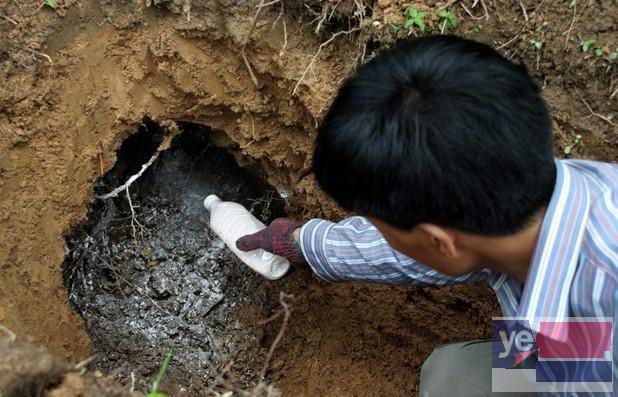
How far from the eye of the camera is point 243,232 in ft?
7.50

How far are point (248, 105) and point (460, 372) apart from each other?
3.99ft

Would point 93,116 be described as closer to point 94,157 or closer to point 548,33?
point 94,157

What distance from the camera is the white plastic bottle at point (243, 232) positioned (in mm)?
2201

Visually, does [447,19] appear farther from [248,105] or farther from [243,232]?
[243,232]

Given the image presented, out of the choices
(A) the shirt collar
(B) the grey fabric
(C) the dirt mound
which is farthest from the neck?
(C) the dirt mound

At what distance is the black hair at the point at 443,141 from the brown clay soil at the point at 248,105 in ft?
2.69

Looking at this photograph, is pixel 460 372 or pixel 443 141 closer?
pixel 443 141

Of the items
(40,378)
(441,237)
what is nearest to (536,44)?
(441,237)

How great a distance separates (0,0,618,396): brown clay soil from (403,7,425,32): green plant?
0.03 m

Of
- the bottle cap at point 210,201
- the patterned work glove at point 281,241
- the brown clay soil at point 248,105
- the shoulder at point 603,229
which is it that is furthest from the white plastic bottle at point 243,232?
the shoulder at point 603,229

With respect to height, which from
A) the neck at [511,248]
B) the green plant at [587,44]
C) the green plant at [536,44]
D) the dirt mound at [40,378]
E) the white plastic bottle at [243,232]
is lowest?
the white plastic bottle at [243,232]

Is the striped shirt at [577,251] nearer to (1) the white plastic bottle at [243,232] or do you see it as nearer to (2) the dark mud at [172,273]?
(1) the white plastic bottle at [243,232]

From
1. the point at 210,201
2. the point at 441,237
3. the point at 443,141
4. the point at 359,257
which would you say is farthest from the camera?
the point at 210,201

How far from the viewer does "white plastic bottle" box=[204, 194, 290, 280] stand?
2.20 m
